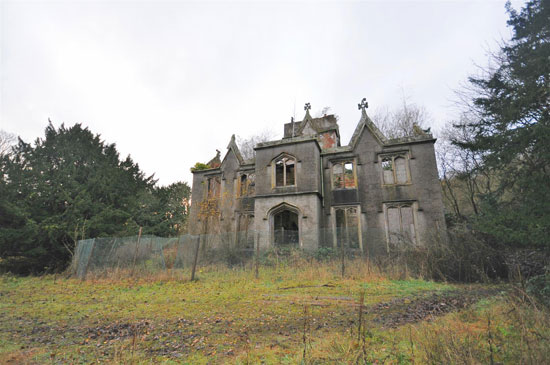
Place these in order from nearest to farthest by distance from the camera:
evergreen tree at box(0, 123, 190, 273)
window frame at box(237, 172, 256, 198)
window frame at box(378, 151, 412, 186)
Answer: evergreen tree at box(0, 123, 190, 273), window frame at box(378, 151, 412, 186), window frame at box(237, 172, 256, 198)

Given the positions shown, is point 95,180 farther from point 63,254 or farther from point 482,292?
point 482,292

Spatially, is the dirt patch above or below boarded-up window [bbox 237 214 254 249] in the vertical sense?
below

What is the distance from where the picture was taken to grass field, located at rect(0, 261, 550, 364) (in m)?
3.80

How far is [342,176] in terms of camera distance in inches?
711

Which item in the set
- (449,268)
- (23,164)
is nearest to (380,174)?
(449,268)

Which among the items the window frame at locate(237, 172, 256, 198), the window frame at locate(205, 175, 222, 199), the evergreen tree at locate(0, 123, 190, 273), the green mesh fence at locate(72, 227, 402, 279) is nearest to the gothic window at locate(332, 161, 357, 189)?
the green mesh fence at locate(72, 227, 402, 279)

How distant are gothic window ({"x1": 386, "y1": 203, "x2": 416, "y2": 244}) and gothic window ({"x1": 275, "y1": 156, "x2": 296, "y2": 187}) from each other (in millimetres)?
6034

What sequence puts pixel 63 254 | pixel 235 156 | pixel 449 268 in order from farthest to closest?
pixel 235 156
pixel 63 254
pixel 449 268

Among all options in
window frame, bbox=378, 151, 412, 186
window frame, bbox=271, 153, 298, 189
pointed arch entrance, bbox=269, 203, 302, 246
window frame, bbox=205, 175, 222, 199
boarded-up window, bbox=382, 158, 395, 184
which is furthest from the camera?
window frame, bbox=205, 175, 222, 199

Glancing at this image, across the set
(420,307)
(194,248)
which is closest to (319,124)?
(194,248)

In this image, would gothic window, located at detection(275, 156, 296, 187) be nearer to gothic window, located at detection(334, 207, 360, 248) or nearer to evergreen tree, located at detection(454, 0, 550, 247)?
gothic window, located at detection(334, 207, 360, 248)

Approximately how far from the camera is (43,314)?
283 inches

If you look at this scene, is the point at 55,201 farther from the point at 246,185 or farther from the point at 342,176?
the point at 342,176

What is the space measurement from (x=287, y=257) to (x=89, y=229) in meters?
11.6
